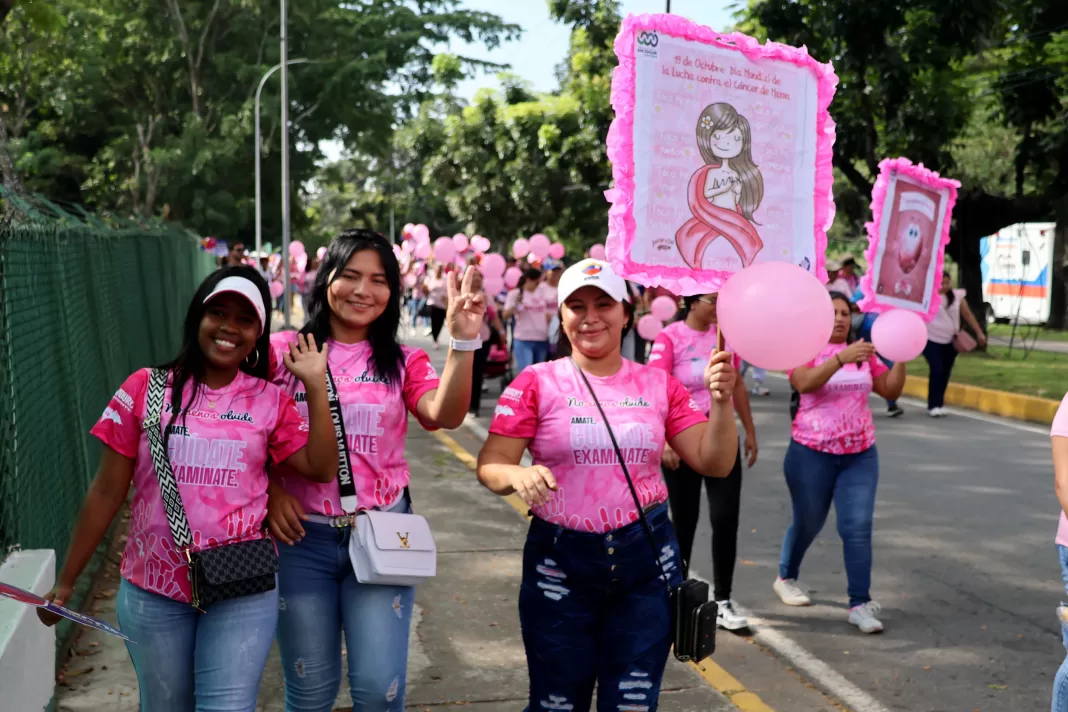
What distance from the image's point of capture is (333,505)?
351cm

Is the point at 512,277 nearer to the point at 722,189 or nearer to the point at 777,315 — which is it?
the point at 722,189

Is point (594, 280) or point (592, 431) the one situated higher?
point (594, 280)

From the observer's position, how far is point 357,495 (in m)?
3.54

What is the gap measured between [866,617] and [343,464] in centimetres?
338

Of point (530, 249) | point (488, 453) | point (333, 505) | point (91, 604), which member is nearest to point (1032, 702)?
point (488, 453)

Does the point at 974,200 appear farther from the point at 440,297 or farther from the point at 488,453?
the point at 488,453

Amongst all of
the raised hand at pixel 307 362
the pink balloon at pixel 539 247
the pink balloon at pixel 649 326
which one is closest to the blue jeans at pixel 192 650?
the raised hand at pixel 307 362

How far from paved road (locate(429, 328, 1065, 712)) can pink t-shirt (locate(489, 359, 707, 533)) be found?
6.49 feet

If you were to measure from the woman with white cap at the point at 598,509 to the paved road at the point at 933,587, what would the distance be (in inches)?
72.1

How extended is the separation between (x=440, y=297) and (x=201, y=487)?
1472 cm

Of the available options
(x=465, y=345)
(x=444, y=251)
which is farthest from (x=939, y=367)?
(x=465, y=345)

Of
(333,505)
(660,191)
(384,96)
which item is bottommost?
(333,505)

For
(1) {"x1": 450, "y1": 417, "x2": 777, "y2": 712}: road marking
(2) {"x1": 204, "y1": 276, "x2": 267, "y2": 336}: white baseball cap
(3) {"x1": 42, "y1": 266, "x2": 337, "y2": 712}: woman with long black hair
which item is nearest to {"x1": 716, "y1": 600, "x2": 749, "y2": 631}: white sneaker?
(1) {"x1": 450, "y1": 417, "x2": 777, "y2": 712}: road marking

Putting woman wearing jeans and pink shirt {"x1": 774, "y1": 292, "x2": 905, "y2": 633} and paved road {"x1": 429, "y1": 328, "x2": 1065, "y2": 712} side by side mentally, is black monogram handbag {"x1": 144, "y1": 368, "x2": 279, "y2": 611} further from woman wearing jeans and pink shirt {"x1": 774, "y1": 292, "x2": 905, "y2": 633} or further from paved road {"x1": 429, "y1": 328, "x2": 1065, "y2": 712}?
woman wearing jeans and pink shirt {"x1": 774, "y1": 292, "x2": 905, "y2": 633}
